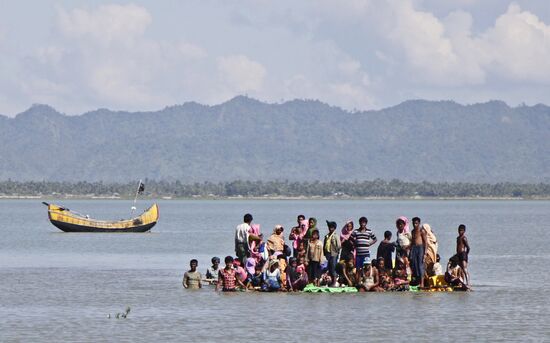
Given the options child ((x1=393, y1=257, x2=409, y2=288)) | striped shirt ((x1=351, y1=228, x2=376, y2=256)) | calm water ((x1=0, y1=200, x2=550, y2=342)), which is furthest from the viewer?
child ((x1=393, y1=257, x2=409, y2=288))

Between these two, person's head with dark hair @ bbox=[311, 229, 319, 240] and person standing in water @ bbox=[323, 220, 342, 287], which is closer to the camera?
person's head with dark hair @ bbox=[311, 229, 319, 240]

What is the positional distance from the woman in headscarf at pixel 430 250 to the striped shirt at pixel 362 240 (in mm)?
1332

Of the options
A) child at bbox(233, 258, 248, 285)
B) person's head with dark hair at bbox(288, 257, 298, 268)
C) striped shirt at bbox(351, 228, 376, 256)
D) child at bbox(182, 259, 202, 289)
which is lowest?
child at bbox(182, 259, 202, 289)

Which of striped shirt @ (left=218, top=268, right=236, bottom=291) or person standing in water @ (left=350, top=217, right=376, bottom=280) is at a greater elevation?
person standing in water @ (left=350, top=217, right=376, bottom=280)

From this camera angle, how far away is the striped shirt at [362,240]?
1240 inches

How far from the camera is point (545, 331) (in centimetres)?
2625

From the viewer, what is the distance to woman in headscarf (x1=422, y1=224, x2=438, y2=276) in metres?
31.4

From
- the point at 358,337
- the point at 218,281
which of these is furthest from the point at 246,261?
the point at 358,337

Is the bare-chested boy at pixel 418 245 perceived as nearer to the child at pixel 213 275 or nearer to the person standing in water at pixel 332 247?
the person standing in water at pixel 332 247

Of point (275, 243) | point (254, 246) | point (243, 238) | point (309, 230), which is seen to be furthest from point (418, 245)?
point (243, 238)

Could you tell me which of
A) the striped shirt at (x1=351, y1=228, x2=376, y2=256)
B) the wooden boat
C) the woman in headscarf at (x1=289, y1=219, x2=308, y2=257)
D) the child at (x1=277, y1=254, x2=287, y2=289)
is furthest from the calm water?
the wooden boat

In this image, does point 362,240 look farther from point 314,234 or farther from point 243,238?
point 243,238

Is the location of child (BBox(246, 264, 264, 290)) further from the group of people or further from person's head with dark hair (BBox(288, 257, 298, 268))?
person's head with dark hair (BBox(288, 257, 298, 268))

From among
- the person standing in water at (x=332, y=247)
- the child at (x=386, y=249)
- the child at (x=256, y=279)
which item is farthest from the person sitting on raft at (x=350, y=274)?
the child at (x=256, y=279)
